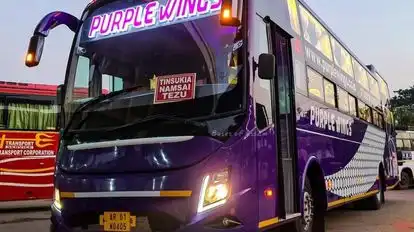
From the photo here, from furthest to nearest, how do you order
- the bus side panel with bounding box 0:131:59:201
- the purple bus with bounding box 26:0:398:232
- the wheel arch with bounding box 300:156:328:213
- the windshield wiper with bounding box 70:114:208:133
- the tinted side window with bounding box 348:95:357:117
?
the bus side panel with bounding box 0:131:59:201 → the tinted side window with bounding box 348:95:357:117 → the wheel arch with bounding box 300:156:328:213 → the windshield wiper with bounding box 70:114:208:133 → the purple bus with bounding box 26:0:398:232

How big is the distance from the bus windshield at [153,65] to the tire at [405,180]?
18723 millimetres

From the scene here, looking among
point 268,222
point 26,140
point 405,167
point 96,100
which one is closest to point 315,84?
point 268,222

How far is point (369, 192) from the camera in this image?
37.3 ft

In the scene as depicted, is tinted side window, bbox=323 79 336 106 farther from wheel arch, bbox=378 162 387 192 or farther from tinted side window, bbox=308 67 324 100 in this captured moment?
wheel arch, bbox=378 162 387 192

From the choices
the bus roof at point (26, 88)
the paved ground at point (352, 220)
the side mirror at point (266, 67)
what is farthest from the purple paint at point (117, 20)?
the bus roof at point (26, 88)

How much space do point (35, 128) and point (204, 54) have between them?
880 centimetres

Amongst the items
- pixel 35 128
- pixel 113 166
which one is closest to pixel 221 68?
pixel 113 166

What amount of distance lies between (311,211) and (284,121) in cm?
157

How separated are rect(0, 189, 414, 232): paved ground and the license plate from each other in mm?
4676

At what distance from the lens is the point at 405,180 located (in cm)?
2202

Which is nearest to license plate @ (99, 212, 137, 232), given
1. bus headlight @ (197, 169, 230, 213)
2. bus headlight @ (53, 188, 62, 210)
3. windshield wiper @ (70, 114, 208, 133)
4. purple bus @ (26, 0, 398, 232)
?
purple bus @ (26, 0, 398, 232)

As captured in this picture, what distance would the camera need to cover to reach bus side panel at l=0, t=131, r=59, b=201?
489 inches

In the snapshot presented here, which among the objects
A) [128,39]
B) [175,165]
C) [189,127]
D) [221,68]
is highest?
[128,39]

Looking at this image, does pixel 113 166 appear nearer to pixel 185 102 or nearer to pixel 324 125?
pixel 185 102
